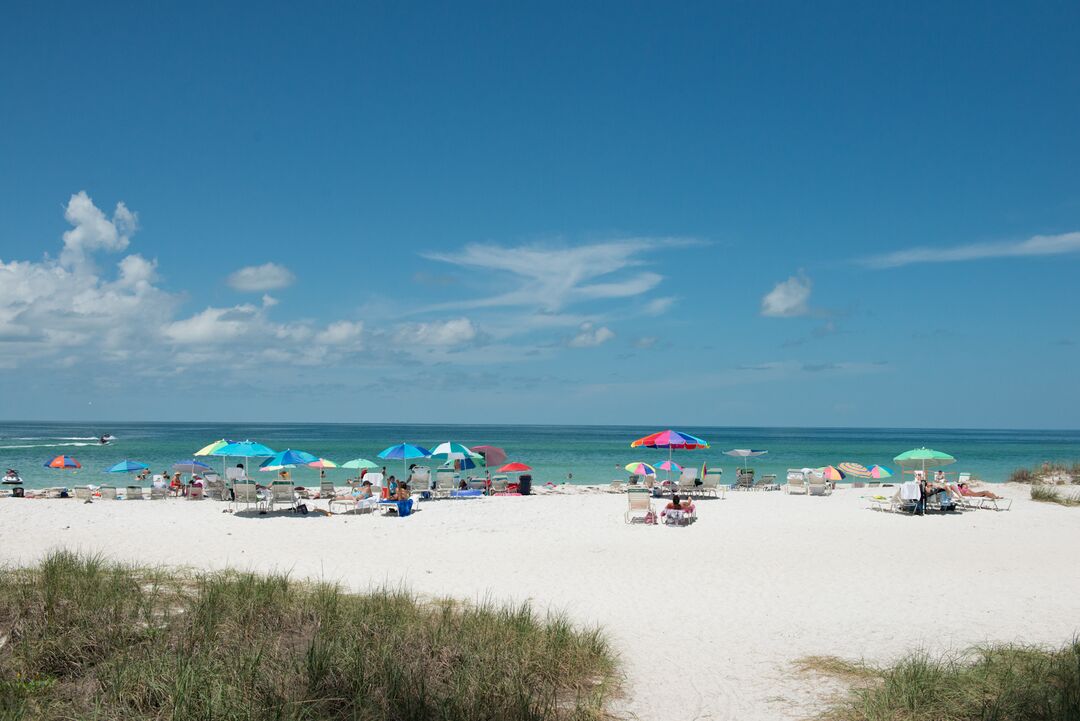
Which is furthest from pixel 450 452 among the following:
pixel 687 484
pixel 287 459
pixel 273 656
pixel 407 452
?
pixel 273 656

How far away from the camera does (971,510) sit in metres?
16.4

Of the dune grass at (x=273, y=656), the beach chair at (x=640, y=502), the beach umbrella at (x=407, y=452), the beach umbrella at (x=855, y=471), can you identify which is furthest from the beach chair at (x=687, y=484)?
the dune grass at (x=273, y=656)

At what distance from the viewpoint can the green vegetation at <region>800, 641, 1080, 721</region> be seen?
14.7 feet

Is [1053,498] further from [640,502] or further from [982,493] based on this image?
[640,502]

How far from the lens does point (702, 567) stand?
400 inches

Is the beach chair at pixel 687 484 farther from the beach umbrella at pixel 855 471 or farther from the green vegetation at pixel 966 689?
the green vegetation at pixel 966 689

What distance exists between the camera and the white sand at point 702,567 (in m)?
6.18

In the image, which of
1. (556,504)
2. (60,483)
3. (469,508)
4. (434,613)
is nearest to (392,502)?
(469,508)

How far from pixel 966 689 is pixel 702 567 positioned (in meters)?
5.38

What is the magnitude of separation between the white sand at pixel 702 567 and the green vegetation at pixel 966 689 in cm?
37

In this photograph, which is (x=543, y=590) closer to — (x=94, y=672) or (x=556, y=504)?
(x=94, y=672)

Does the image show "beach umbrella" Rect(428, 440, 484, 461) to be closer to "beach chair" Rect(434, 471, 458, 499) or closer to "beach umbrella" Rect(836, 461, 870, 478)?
"beach chair" Rect(434, 471, 458, 499)

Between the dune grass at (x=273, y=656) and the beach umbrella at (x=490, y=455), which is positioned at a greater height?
the beach umbrella at (x=490, y=455)

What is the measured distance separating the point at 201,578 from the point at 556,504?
36.5ft
